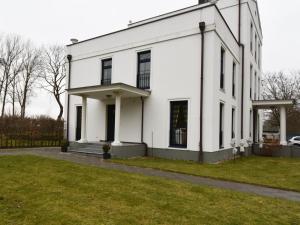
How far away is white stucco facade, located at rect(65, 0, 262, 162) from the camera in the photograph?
12.5m

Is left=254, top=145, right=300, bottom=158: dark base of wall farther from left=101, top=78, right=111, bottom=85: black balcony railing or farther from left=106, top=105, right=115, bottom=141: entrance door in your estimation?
left=101, top=78, right=111, bottom=85: black balcony railing

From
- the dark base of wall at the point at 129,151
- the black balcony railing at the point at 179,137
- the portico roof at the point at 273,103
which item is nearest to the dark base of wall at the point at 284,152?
the portico roof at the point at 273,103

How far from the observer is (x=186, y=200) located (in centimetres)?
577

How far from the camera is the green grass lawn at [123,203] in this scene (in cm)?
461

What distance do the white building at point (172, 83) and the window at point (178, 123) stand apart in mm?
49

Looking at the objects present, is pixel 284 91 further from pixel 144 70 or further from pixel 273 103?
pixel 144 70

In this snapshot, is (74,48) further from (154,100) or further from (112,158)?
(112,158)

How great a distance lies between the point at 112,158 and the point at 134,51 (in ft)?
20.8

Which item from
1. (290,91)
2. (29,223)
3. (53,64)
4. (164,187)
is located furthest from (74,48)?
(290,91)

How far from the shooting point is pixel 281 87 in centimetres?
4066

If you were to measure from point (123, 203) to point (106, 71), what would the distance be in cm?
1245

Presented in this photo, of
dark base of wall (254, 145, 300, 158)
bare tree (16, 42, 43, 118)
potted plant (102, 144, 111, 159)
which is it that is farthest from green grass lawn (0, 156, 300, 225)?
bare tree (16, 42, 43, 118)

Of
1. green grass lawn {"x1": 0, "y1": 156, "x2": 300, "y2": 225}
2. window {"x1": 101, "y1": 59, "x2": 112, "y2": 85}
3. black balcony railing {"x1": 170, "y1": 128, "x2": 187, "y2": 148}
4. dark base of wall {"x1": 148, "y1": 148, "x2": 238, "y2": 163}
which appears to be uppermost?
window {"x1": 101, "y1": 59, "x2": 112, "y2": 85}

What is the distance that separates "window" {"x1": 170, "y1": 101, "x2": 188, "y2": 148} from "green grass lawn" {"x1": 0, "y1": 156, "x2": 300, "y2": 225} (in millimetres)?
5660
